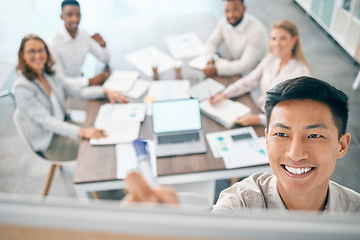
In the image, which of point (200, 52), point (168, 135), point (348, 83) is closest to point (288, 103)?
point (168, 135)

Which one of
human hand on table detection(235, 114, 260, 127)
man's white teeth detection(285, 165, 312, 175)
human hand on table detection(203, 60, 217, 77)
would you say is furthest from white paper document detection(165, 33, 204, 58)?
man's white teeth detection(285, 165, 312, 175)

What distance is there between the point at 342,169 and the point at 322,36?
84.7 inches

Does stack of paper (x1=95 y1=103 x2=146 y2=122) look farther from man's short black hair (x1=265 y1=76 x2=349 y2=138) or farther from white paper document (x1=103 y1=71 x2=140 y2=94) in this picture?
man's short black hair (x1=265 y1=76 x2=349 y2=138)

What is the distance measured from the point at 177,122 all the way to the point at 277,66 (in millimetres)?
702

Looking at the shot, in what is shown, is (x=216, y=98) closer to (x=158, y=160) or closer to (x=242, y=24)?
(x=158, y=160)

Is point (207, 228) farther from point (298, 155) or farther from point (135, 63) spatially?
point (135, 63)

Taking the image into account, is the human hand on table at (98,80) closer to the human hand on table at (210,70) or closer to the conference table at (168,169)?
the conference table at (168,169)

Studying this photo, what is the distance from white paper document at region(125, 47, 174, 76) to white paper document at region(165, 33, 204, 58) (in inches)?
3.6

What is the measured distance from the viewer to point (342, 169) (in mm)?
2361

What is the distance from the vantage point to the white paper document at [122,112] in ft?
6.27

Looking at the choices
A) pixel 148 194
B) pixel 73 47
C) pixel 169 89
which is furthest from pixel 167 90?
pixel 148 194

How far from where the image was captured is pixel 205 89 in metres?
2.10

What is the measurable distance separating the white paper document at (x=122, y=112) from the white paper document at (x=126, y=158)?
0.70ft

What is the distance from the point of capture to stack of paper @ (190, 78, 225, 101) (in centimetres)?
205
